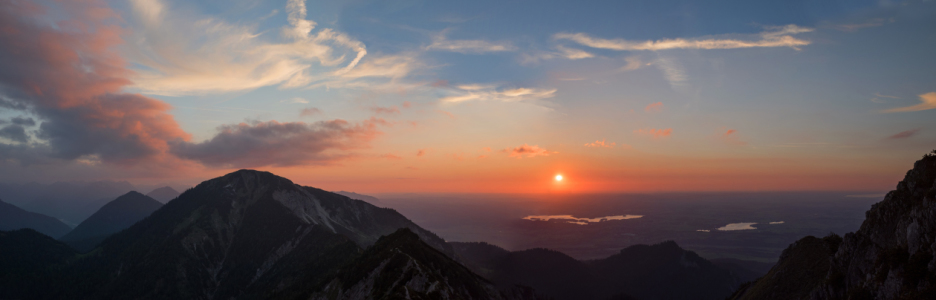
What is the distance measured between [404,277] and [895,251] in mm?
113600

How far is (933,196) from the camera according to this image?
2009 inches

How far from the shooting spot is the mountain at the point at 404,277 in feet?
381

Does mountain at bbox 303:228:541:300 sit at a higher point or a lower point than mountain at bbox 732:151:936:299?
lower

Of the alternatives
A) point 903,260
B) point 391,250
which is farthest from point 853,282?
point 391,250

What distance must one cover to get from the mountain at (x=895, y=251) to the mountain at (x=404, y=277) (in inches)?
3684

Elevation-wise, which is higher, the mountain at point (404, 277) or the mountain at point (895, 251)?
the mountain at point (895, 251)

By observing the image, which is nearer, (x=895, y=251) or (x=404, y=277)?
(x=895, y=251)

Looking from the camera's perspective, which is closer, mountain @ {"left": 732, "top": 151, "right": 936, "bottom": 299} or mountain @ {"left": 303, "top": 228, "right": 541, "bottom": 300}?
mountain @ {"left": 732, "top": 151, "right": 936, "bottom": 299}

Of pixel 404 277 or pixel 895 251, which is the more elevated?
pixel 895 251

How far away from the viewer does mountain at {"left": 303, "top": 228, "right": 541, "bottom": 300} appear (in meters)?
116

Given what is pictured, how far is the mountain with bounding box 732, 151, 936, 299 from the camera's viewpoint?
160 ft

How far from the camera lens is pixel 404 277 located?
396 ft

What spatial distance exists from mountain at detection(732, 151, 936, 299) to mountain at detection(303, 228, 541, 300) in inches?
3684

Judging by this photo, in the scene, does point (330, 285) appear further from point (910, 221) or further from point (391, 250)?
point (910, 221)
